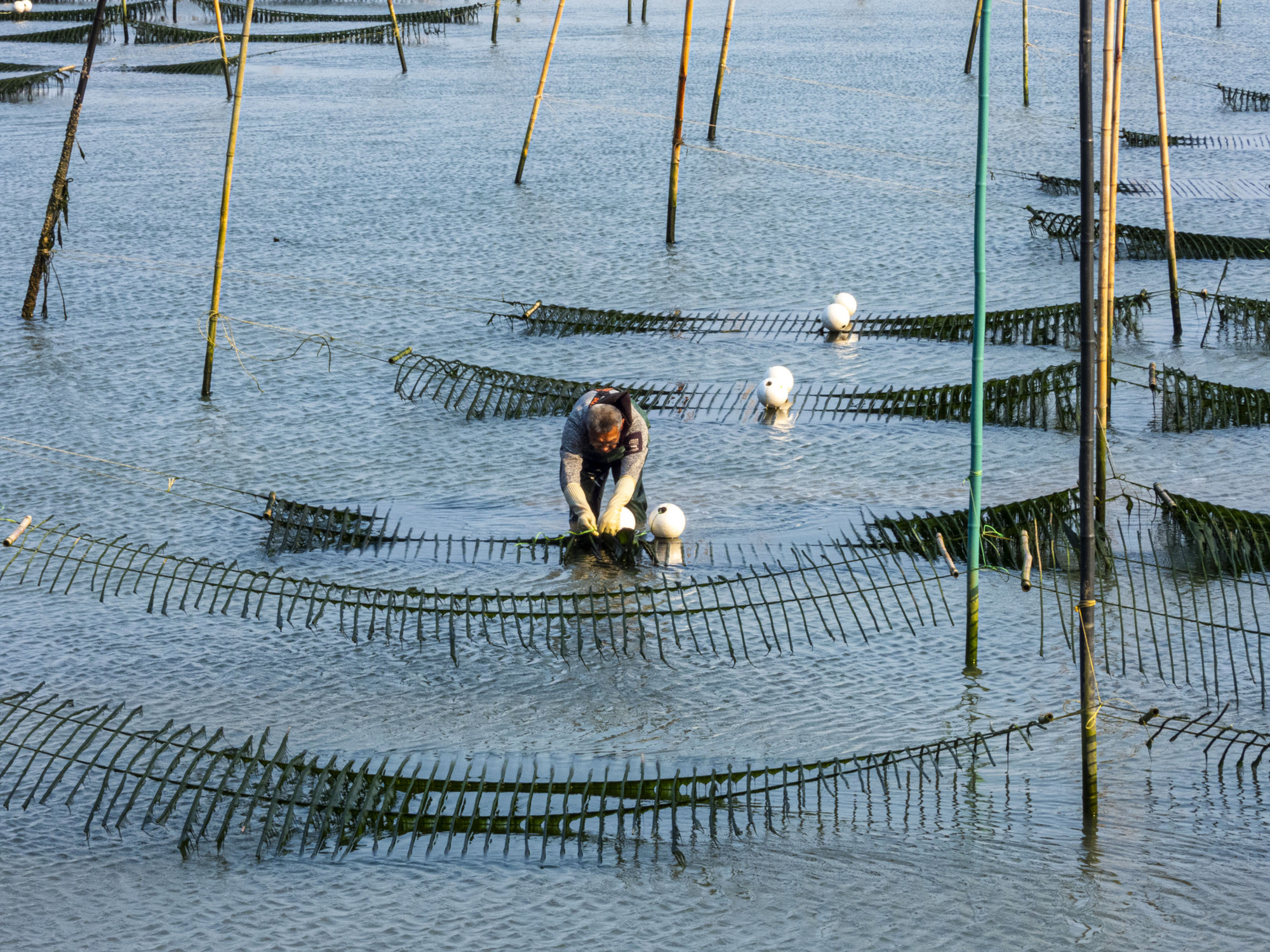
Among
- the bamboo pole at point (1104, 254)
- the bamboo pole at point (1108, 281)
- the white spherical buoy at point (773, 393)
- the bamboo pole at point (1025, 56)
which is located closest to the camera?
the bamboo pole at point (1104, 254)

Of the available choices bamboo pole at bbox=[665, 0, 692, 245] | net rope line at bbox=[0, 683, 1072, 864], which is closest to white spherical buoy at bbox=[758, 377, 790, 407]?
net rope line at bbox=[0, 683, 1072, 864]

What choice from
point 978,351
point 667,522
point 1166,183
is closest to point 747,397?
point 667,522

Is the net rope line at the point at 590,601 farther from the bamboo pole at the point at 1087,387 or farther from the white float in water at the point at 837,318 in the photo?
the white float in water at the point at 837,318

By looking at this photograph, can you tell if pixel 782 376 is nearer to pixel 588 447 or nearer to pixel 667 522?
pixel 667 522

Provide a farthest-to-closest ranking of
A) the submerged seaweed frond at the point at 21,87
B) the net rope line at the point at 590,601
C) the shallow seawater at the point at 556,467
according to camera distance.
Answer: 1. the submerged seaweed frond at the point at 21,87
2. the net rope line at the point at 590,601
3. the shallow seawater at the point at 556,467

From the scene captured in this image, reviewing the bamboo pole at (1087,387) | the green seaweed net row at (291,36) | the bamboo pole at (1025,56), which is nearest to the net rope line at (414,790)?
the bamboo pole at (1087,387)

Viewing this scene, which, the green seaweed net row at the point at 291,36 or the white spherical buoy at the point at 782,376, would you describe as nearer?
the white spherical buoy at the point at 782,376

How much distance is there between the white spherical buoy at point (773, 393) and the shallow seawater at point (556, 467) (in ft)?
1.10

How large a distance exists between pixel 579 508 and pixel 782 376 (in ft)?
13.1

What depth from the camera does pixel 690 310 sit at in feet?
52.6

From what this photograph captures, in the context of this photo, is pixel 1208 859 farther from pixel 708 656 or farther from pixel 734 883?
pixel 708 656

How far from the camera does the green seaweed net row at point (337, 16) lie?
44500 millimetres

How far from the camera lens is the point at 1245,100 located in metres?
27.6

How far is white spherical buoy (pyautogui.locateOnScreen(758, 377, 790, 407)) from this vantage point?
1267 centimetres
